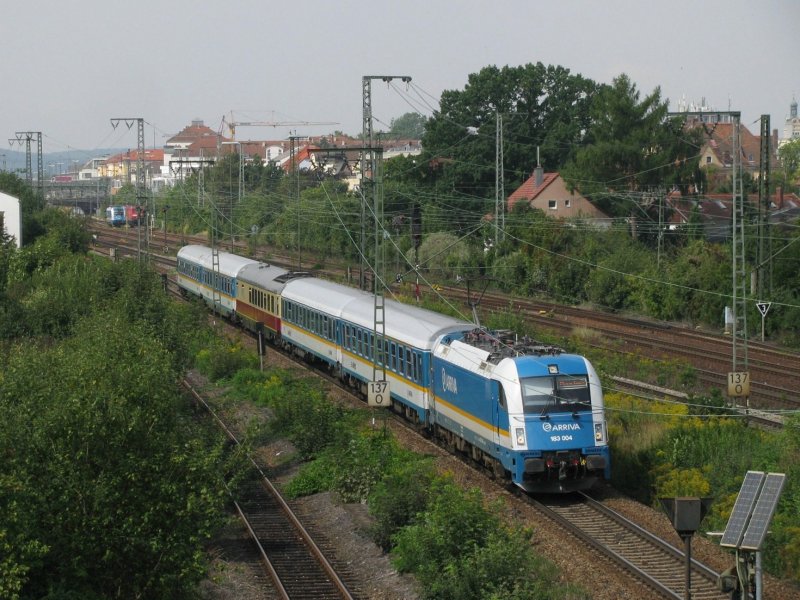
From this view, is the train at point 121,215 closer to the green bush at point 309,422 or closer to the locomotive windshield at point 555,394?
the green bush at point 309,422

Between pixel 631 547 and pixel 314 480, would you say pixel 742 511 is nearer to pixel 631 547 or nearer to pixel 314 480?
pixel 631 547

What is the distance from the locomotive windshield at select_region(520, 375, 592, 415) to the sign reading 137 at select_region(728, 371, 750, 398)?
7235 millimetres

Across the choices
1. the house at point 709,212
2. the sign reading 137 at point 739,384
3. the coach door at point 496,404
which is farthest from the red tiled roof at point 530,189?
the coach door at point 496,404

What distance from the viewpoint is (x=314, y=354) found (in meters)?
33.1

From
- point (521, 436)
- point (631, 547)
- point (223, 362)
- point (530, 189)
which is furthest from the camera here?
point (530, 189)

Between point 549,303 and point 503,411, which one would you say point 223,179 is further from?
point 503,411

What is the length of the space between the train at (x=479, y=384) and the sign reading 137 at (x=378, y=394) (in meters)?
0.69

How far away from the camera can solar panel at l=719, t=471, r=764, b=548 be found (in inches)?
373

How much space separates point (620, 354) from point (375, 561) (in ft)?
60.6

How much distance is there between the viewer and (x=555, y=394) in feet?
57.1

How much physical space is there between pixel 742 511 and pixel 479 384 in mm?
9317

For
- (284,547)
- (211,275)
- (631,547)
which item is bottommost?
(284,547)

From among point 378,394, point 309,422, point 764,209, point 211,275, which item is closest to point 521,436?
point 378,394

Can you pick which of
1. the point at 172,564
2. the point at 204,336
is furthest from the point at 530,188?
the point at 172,564
